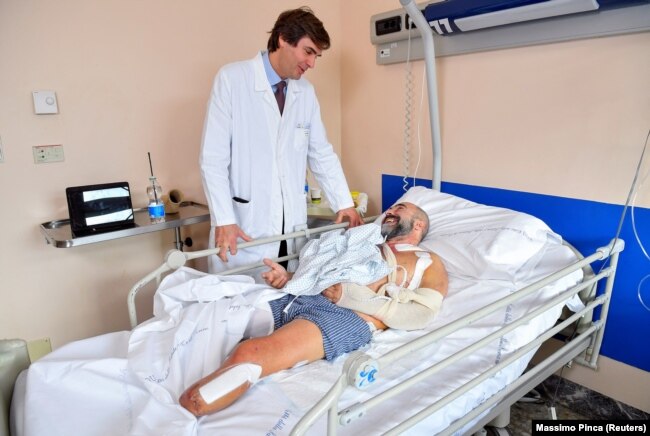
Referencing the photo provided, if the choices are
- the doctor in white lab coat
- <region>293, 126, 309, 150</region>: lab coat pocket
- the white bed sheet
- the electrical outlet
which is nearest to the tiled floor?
the white bed sheet

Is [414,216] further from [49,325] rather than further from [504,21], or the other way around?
[49,325]

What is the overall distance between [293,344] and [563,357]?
1.16 m

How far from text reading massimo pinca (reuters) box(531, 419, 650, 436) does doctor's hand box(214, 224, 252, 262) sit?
1514 mm

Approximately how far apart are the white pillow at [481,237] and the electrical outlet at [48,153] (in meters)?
1.80

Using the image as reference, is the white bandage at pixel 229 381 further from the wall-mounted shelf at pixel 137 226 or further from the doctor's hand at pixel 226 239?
the wall-mounted shelf at pixel 137 226

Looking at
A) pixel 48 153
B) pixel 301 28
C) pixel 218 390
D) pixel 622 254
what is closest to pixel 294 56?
pixel 301 28

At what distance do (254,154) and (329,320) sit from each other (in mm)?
927

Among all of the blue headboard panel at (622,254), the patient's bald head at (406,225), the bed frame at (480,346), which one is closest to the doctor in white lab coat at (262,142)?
the bed frame at (480,346)

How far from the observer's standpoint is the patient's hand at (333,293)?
164 centimetres

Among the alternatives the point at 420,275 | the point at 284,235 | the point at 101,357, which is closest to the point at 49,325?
the point at 101,357

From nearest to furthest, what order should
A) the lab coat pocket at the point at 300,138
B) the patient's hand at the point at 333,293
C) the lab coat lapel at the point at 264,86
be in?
1. the patient's hand at the point at 333,293
2. the lab coat lapel at the point at 264,86
3. the lab coat pocket at the point at 300,138

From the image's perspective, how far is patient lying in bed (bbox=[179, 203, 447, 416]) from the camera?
1156 millimetres

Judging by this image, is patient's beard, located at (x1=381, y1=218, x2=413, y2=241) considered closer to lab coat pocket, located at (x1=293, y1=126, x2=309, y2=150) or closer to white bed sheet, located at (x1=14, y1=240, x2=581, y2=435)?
white bed sheet, located at (x1=14, y1=240, x2=581, y2=435)

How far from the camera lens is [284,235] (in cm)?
197
